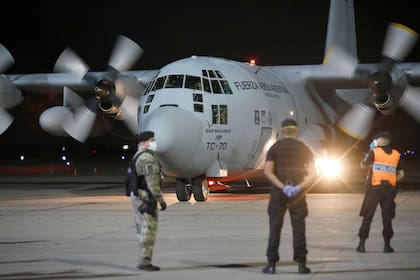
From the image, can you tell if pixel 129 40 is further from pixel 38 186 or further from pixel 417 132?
pixel 417 132

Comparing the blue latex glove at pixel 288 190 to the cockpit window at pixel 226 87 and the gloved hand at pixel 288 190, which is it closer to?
the gloved hand at pixel 288 190

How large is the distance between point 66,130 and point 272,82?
26.1 feet

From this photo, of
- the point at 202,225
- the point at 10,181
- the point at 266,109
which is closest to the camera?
the point at 202,225

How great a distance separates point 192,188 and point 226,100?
2.44 m

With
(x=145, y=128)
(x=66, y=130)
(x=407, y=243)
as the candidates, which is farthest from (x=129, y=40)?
(x=407, y=243)

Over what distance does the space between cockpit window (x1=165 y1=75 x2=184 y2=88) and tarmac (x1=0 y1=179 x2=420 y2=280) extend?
300 centimetres

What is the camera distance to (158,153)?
1886 centimetres

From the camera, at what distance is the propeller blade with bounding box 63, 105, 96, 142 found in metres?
26.8

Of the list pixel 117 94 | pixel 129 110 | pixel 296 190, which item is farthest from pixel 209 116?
pixel 296 190

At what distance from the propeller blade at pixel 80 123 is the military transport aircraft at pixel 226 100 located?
4 centimetres

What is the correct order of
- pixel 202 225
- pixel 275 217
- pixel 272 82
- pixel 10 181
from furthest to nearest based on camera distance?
pixel 10 181 < pixel 272 82 < pixel 202 225 < pixel 275 217

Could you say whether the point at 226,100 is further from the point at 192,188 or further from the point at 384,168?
the point at 384,168

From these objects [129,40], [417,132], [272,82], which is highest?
[417,132]

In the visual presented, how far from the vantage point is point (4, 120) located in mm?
28156
